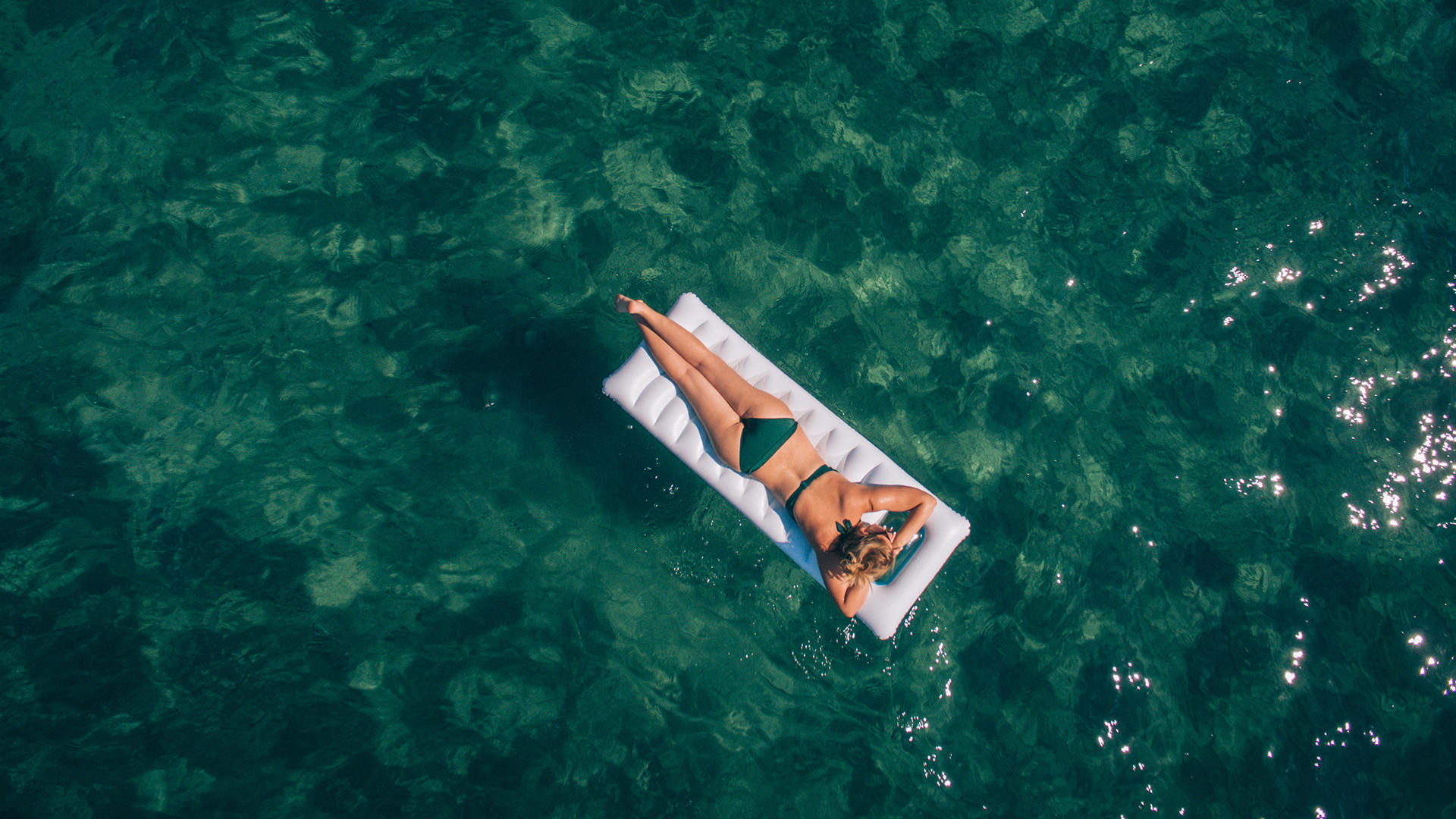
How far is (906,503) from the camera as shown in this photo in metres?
4.61

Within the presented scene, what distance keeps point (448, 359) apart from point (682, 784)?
3.60 metres

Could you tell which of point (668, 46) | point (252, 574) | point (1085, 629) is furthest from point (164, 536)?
point (1085, 629)

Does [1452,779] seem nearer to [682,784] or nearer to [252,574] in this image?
[682,784]

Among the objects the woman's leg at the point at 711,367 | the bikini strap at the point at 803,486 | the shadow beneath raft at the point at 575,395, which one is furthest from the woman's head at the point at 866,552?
the shadow beneath raft at the point at 575,395

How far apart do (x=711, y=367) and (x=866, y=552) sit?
162 cm

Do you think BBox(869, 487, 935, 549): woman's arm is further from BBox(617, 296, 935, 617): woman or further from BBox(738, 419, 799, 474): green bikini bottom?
BBox(738, 419, 799, 474): green bikini bottom

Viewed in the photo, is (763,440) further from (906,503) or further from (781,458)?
(906,503)

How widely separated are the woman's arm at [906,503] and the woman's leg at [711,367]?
2.54 feet

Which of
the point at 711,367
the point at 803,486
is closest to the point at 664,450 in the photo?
the point at 711,367

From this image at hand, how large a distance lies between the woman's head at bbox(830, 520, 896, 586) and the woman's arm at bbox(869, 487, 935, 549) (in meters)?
0.28

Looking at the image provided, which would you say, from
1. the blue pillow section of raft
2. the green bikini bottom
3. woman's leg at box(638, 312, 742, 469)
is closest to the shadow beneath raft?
the blue pillow section of raft

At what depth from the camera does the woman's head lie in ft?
13.4

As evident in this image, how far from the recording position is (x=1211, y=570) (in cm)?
534

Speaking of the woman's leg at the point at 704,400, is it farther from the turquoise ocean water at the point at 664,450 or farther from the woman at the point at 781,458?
the turquoise ocean water at the point at 664,450
